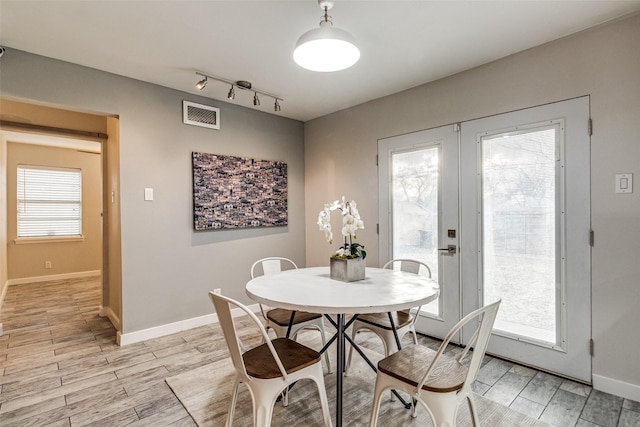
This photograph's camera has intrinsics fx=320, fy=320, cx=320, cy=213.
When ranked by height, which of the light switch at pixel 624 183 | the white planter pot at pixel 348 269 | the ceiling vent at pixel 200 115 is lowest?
the white planter pot at pixel 348 269

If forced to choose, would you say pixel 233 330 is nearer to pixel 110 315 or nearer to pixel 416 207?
pixel 416 207

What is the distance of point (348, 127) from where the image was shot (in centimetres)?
392

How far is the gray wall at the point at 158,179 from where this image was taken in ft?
8.85

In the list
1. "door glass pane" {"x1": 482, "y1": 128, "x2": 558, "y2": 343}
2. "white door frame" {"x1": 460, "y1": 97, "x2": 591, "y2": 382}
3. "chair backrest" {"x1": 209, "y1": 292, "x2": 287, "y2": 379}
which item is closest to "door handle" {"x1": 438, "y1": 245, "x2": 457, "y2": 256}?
"door glass pane" {"x1": 482, "y1": 128, "x2": 558, "y2": 343}

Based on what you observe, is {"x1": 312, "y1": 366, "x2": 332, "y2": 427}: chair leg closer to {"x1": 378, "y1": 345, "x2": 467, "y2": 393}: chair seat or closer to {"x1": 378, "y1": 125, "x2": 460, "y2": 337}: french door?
{"x1": 378, "y1": 345, "x2": 467, "y2": 393}: chair seat

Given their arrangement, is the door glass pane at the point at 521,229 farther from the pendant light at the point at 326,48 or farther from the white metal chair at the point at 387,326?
the pendant light at the point at 326,48

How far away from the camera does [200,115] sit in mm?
3514

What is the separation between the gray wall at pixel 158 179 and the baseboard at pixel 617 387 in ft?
10.9

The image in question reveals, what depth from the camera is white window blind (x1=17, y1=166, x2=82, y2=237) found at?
566 centimetres

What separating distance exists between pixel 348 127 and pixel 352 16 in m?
1.87

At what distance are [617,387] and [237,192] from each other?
3.65 metres

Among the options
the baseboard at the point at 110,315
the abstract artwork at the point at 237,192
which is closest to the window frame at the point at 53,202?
the baseboard at the point at 110,315

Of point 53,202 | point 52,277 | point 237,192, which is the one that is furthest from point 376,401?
point 53,202

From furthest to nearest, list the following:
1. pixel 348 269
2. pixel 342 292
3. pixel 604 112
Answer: pixel 604 112
pixel 348 269
pixel 342 292
